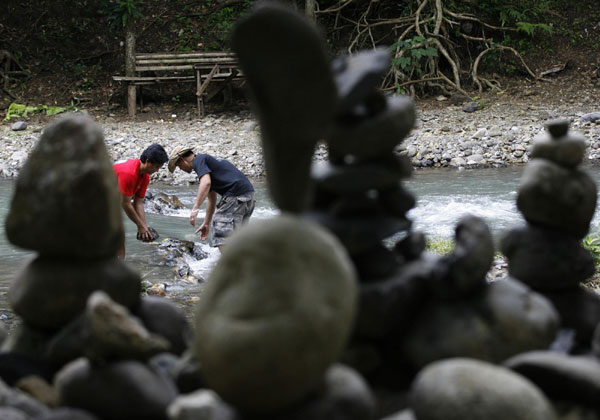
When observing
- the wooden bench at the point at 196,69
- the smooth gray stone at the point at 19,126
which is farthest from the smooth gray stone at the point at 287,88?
the smooth gray stone at the point at 19,126

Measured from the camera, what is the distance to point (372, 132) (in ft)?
8.25

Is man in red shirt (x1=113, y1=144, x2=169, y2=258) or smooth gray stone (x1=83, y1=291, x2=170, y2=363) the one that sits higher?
smooth gray stone (x1=83, y1=291, x2=170, y2=363)

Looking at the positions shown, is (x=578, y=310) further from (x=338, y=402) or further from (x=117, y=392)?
(x=117, y=392)

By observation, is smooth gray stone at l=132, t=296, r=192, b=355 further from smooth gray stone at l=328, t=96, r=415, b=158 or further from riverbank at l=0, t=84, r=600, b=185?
riverbank at l=0, t=84, r=600, b=185

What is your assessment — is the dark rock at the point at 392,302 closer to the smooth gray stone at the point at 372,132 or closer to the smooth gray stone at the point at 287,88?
the smooth gray stone at the point at 372,132

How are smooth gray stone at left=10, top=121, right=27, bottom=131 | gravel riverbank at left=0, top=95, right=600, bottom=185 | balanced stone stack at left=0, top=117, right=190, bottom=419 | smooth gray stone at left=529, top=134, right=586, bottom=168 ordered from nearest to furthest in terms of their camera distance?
balanced stone stack at left=0, top=117, right=190, bottom=419, smooth gray stone at left=529, top=134, right=586, bottom=168, gravel riverbank at left=0, top=95, right=600, bottom=185, smooth gray stone at left=10, top=121, right=27, bottom=131

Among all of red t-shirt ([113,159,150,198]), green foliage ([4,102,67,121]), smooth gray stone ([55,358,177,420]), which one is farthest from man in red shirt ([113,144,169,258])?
green foliage ([4,102,67,121])

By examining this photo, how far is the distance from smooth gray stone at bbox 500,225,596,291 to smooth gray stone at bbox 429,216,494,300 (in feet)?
1.40

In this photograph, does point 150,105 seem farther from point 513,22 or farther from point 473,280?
point 473,280

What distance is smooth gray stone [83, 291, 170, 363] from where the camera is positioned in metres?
2.23

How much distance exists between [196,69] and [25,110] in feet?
14.6

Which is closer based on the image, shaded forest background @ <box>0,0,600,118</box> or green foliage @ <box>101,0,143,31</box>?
shaded forest background @ <box>0,0,600,118</box>

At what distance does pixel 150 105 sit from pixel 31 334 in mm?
15993

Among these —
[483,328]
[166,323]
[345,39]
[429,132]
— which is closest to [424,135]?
[429,132]
